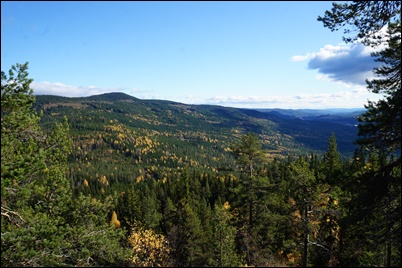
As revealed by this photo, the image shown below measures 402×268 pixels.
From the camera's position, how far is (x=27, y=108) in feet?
37.4

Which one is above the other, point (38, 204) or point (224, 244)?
point (38, 204)

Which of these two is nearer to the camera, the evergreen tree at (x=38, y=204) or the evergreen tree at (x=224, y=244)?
the evergreen tree at (x=38, y=204)

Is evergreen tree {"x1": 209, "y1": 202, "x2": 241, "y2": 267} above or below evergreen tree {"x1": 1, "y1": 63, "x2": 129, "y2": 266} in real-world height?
below

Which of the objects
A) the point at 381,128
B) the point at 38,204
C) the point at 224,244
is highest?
the point at 381,128

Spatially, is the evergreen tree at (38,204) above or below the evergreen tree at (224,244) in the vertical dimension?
above

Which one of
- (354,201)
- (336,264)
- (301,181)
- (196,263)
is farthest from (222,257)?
(354,201)

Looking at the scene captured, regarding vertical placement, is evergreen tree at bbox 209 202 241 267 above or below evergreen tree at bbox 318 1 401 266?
below

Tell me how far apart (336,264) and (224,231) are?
12.6 metres

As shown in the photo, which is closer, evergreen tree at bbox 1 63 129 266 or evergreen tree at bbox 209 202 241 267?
evergreen tree at bbox 1 63 129 266

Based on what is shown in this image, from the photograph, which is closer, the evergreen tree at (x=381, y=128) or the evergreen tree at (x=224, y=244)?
the evergreen tree at (x=381, y=128)

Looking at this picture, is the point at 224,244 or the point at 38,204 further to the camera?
the point at 224,244

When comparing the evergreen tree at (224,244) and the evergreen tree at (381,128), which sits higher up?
the evergreen tree at (381,128)

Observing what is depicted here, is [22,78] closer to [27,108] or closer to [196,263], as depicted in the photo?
[27,108]

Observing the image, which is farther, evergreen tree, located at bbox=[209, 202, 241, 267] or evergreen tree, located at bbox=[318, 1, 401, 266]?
evergreen tree, located at bbox=[209, 202, 241, 267]
